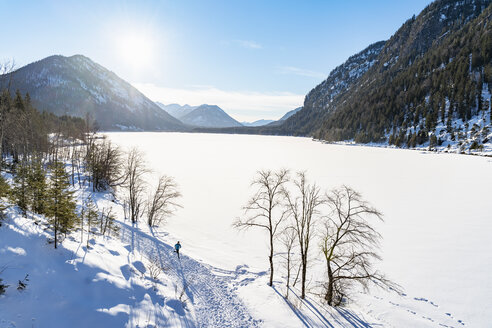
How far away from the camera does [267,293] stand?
58.9ft

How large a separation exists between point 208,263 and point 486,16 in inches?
9052

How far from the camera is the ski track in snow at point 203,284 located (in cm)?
1417

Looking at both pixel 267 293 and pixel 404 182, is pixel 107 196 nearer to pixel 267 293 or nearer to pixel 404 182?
pixel 267 293

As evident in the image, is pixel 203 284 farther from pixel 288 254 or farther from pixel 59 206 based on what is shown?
pixel 59 206

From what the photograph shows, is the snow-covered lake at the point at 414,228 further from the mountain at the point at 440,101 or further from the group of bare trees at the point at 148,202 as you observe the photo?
the mountain at the point at 440,101

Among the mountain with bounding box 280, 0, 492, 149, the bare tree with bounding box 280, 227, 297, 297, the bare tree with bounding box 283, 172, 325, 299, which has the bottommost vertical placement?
the bare tree with bounding box 280, 227, 297, 297

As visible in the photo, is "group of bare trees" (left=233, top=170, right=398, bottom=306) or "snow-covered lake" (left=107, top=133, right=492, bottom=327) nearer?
"group of bare trees" (left=233, top=170, right=398, bottom=306)

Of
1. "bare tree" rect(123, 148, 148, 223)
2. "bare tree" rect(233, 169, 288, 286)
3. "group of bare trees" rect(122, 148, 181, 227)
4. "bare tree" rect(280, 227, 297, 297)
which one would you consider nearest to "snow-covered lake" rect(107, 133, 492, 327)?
"bare tree" rect(233, 169, 288, 286)

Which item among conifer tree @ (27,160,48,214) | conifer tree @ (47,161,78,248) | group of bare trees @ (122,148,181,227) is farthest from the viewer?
group of bare trees @ (122,148,181,227)

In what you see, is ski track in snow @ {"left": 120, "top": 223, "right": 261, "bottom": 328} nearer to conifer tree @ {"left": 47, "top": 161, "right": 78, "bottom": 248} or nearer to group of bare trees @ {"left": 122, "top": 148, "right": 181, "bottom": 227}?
group of bare trees @ {"left": 122, "top": 148, "right": 181, "bottom": 227}

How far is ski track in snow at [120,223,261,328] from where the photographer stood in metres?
14.2

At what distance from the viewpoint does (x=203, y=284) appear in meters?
18.0

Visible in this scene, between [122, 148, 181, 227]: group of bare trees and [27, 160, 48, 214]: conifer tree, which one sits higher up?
[27, 160, 48, 214]: conifer tree

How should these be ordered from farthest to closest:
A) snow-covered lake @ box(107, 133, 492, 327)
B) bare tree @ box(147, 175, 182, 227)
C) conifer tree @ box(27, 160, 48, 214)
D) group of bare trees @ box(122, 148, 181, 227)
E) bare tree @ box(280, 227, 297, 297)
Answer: group of bare trees @ box(122, 148, 181, 227) → bare tree @ box(147, 175, 182, 227) → snow-covered lake @ box(107, 133, 492, 327) → bare tree @ box(280, 227, 297, 297) → conifer tree @ box(27, 160, 48, 214)
